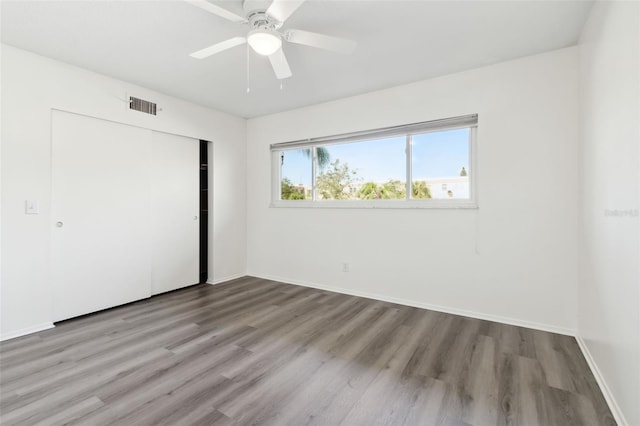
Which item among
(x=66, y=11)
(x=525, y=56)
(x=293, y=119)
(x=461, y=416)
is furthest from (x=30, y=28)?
(x=525, y=56)

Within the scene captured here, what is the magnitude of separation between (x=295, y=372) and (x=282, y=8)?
2322 millimetres

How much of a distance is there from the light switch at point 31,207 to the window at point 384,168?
262 cm

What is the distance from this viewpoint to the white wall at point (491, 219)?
8.43ft

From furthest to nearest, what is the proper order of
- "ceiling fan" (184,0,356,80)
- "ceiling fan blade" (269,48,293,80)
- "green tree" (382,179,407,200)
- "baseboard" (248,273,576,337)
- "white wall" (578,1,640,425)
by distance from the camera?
"green tree" (382,179,407,200), "baseboard" (248,273,576,337), "ceiling fan blade" (269,48,293,80), "ceiling fan" (184,0,356,80), "white wall" (578,1,640,425)

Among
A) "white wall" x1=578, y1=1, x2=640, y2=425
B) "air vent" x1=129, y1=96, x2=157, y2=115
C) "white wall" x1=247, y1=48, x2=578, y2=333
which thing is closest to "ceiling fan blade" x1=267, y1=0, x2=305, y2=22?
"white wall" x1=578, y1=1, x2=640, y2=425

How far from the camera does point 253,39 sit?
73.5 inches

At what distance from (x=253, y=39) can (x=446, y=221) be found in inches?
98.2

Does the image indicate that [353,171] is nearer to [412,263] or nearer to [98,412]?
[412,263]

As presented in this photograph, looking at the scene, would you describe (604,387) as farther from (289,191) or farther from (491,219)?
(289,191)

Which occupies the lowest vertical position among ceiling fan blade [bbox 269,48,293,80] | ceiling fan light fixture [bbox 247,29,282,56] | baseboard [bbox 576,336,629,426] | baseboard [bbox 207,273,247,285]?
baseboard [bbox 576,336,629,426]

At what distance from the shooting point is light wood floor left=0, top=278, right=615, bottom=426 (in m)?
1.59

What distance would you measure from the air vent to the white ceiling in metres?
0.21

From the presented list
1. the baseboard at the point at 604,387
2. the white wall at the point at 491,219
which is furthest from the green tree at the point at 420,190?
the baseboard at the point at 604,387

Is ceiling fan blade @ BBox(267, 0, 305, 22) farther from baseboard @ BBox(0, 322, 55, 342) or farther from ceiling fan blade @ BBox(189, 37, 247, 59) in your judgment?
baseboard @ BBox(0, 322, 55, 342)
